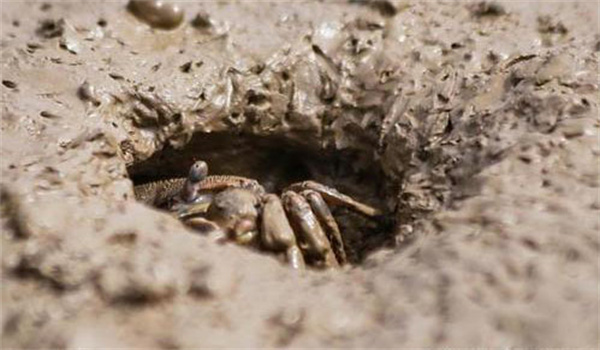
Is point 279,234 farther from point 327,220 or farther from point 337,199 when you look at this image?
point 337,199

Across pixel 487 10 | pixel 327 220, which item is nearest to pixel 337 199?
pixel 327 220

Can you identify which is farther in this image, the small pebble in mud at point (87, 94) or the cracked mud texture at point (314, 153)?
the small pebble in mud at point (87, 94)

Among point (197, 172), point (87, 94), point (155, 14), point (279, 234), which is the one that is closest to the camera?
point (279, 234)

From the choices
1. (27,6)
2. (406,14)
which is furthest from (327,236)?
(27,6)

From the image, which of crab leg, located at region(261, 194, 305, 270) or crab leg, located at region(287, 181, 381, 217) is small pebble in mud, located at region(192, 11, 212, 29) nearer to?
crab leg, located at region(287, 181, 381, 217)

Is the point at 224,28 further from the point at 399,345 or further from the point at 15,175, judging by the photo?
the point at 399,345

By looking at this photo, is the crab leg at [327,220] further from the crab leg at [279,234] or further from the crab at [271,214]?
the crab leg at [279,234]

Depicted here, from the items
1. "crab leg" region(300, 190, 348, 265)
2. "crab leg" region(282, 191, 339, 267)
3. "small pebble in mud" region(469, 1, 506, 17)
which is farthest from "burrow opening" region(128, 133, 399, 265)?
"small pebble in mud" region(469, 1, 506, 17)

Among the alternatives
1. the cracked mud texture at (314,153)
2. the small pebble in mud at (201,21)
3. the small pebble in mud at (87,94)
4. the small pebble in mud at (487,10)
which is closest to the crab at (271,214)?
the cracked mud texture at (314,153)
